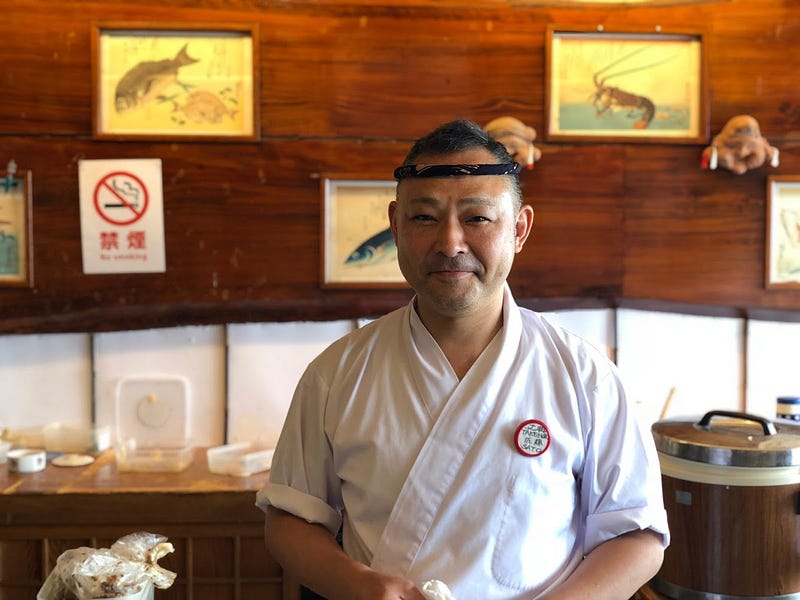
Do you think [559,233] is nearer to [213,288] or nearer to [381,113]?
[381,113]

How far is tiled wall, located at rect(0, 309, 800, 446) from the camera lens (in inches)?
100

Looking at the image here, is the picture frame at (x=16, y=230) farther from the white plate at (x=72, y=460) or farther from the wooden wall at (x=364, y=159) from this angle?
the white plate at (x=72, y=460)

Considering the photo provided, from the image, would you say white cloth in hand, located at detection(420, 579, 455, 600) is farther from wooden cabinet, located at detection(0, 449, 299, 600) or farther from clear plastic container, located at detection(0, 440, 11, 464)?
clear plastic container, located at detection(0, 440, 11, 464)

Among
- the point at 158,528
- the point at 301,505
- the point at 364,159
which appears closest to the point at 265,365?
the point at 158,528

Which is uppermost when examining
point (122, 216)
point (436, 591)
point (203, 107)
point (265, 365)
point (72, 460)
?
point (203, 107)

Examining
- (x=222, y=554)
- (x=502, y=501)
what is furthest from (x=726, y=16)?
(x=222, y=554)

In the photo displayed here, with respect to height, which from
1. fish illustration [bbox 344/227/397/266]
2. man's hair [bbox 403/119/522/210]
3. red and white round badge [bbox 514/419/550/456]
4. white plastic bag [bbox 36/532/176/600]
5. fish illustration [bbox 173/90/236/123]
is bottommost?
white plastic bag [bbox 36/532/176/600]

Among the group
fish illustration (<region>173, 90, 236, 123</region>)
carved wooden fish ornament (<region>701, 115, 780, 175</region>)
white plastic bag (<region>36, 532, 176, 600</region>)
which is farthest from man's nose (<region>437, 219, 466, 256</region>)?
carved wooden fish ornament (<region>701, 115, 780, 175</region>)

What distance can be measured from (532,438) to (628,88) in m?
1.68

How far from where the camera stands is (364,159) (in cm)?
256

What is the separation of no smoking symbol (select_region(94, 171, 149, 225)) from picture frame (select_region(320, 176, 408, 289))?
621 mm

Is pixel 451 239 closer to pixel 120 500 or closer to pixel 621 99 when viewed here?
pixel 120 500

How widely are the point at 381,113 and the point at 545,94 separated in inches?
22.0

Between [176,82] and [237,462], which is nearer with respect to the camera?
[237,462]
